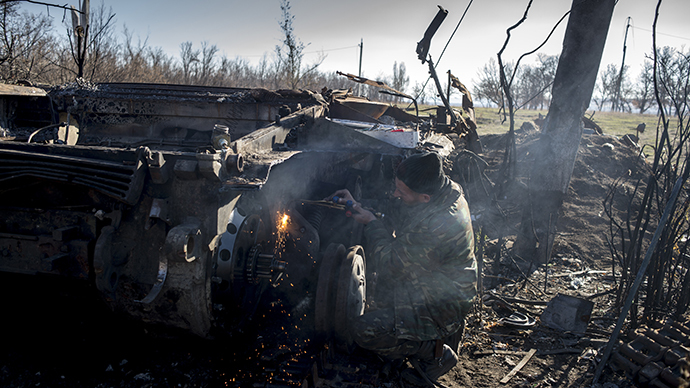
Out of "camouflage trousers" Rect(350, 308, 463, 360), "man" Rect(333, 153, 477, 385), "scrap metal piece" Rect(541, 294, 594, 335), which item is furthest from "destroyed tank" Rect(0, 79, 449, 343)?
"scrap metal piece" Rect(541, 294, 594, 335)

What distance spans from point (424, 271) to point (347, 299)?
63 cm

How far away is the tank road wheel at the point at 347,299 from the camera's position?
3.20 m

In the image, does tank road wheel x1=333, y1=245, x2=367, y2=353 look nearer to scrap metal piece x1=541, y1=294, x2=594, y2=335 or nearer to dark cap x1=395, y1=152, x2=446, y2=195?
dark cap x1=395, y1=152, x2=446, y2=195

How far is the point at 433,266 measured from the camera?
3.13 metres

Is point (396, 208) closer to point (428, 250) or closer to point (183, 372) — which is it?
point (428, 250)

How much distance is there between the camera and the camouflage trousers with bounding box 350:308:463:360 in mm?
3188

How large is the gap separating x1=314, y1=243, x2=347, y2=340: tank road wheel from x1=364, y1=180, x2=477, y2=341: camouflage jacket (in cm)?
37

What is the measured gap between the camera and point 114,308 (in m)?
2.95

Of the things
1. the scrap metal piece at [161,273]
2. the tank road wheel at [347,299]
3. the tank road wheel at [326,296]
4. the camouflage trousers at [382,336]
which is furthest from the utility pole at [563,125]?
the scrap metal piece at [161,273]

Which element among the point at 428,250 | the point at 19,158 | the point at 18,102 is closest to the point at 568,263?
the point at 428,250

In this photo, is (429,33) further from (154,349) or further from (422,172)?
(154,349)

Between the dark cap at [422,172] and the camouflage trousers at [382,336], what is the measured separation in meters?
1.05

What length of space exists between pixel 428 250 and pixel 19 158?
2.88 m

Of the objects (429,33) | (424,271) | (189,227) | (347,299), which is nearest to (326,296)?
(347,299)
